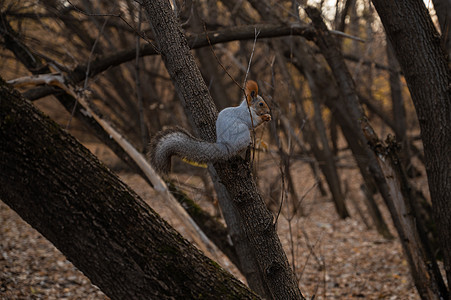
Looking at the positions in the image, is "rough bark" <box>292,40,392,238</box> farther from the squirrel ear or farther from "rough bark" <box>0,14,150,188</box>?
the squirrel ear

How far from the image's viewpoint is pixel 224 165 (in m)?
2.31

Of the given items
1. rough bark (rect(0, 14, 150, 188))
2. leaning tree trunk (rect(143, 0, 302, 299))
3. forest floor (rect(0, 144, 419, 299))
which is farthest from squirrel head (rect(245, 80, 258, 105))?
rough bark (rect(0, 14, 150, 188))

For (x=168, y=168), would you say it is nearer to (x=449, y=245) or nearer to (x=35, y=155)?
(x=35, y=155)

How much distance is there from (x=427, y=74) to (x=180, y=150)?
200 cm

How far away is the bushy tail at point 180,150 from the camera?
227 cm

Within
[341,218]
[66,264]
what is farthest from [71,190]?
[341,218]

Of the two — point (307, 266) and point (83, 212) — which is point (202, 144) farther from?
point (307, 266)

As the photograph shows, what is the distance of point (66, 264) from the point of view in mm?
5102

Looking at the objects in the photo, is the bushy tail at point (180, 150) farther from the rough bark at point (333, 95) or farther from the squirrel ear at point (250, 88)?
the rough bark at point (333, 95)

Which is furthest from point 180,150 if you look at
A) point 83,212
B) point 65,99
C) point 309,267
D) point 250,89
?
point 309,267

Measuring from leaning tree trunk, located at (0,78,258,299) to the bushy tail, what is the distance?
0.45 metres

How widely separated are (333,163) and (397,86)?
1824mm

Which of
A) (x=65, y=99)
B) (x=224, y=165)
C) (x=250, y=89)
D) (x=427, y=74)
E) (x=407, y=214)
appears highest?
(x=65, y=99)

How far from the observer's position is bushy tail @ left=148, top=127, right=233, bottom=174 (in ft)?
7.45
